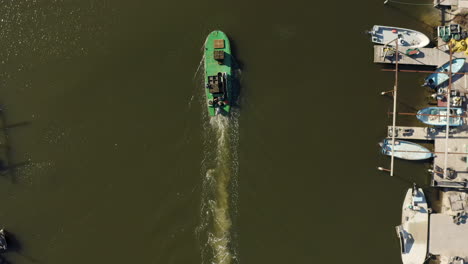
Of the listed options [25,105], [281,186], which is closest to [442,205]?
[281,186]

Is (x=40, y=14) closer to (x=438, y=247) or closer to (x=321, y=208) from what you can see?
(x=321, y=208)

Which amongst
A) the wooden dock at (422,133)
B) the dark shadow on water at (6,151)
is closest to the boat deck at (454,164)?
the wooden dock at (422,133)

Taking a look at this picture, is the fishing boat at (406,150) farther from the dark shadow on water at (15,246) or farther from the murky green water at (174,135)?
the dark shadow on water at (15,246)

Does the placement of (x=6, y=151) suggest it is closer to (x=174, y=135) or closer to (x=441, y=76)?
(x=174, y=135)

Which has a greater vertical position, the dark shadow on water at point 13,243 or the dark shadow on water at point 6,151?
the dark shadow on water at point 6,151

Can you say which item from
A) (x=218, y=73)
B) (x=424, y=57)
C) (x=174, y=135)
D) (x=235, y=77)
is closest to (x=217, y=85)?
(x=218, y=73)
